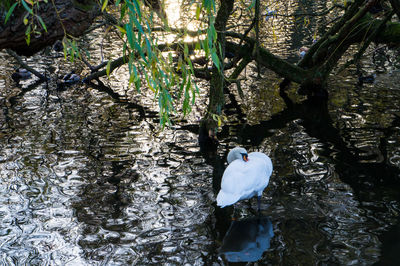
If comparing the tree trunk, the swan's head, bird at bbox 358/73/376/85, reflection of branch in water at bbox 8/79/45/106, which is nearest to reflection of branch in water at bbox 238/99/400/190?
the tree trunk

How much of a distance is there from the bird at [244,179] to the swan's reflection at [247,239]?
1.21 ft

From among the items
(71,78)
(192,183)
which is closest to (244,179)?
(192,183)

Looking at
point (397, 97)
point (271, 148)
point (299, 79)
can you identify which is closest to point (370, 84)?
point (397, 97)

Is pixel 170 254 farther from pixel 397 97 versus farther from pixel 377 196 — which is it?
pixel 397 97

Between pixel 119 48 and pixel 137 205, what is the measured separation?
12.7m

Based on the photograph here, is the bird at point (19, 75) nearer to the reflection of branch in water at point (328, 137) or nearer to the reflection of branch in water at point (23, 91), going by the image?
the reflection of branch in water at point (23, 91)

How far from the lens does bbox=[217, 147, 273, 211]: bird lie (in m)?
5.90

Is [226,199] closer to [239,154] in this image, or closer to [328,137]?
[239,154]

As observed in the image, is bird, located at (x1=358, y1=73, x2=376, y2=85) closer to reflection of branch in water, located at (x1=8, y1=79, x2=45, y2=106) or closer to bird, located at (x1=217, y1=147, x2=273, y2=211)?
bird, located at (x1=217, y1=147, x2=273, y2=211)

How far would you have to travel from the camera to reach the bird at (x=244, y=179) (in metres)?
5.90

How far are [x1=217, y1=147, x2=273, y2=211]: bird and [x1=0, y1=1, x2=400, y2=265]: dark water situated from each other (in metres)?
0.38

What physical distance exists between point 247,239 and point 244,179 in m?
0.81

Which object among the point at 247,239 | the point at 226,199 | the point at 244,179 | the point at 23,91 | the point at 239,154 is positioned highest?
the point at 23,91

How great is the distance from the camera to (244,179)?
607 cm
